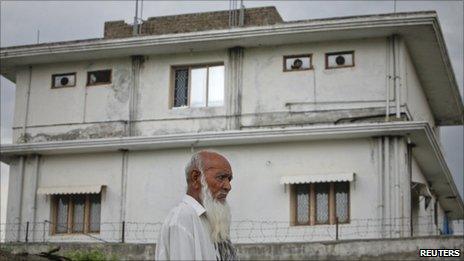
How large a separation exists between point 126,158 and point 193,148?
212 centimetres

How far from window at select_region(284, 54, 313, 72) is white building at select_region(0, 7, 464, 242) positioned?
54 millimetres

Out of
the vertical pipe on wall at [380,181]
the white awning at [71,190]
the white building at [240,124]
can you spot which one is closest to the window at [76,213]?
the white building at [240,124]

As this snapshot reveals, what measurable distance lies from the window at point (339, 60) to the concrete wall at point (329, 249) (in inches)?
232

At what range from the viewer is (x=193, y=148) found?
2480 cm

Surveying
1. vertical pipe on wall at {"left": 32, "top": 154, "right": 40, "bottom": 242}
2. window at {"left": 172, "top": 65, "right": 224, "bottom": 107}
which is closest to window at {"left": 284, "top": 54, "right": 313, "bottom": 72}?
window at {"left": 172, "top": 65, "right": 224, "bottom": 107}

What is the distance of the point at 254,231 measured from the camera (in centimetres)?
2402

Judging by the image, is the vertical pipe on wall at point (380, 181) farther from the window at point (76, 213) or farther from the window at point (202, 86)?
the window at point (76, 213)

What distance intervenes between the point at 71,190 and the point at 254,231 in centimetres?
546

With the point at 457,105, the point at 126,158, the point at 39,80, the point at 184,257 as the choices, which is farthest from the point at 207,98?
the point at 184,257

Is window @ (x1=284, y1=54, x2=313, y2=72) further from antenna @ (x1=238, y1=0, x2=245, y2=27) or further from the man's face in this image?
the man's face

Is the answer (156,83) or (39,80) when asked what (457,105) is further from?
(39,80)

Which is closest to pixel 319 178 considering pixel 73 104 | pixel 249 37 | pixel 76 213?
pixel 249 37

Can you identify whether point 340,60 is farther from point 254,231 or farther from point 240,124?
point 254,231

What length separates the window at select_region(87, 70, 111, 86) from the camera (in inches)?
1048
